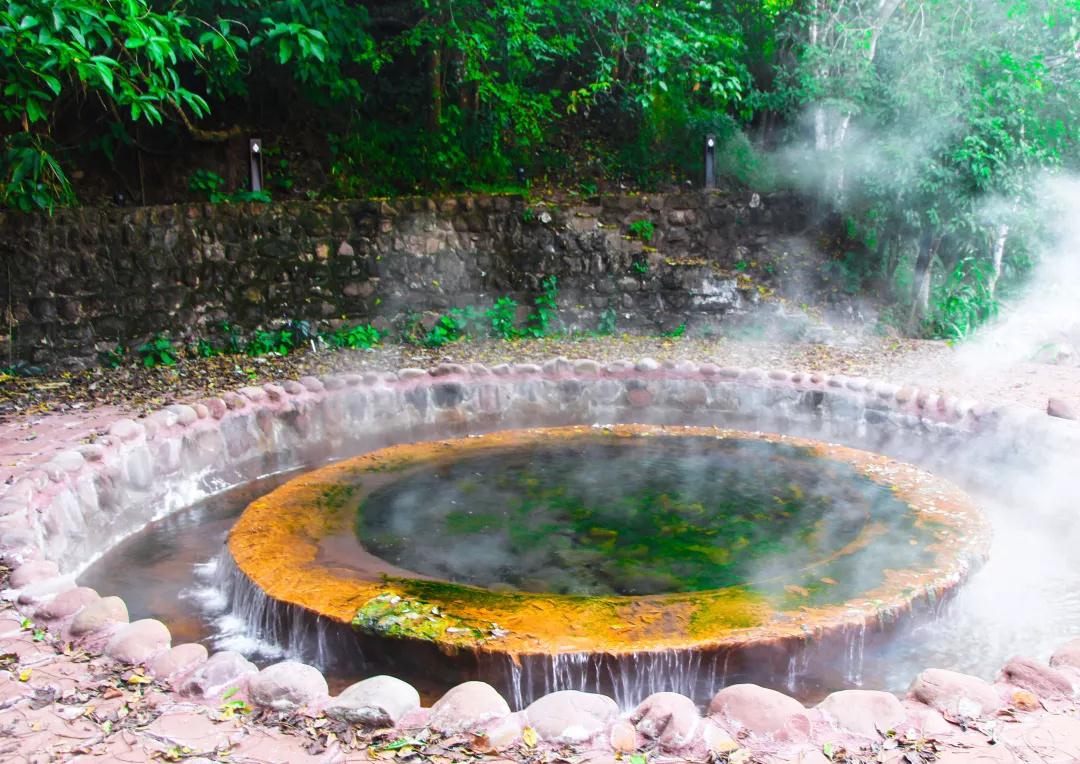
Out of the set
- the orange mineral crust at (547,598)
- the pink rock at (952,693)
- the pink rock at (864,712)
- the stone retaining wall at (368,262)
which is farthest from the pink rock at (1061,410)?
the pink rock at (864,712)

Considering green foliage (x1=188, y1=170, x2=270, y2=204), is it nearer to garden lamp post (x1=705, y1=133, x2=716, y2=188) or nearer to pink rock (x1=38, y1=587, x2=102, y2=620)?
Result: garden lamp post (x1=705, y1=133, x2=716, y2=188)

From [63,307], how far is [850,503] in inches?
209

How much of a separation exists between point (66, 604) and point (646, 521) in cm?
235

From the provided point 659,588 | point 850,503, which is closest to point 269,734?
point 659,588

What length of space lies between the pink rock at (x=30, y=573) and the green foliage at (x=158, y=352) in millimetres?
3693

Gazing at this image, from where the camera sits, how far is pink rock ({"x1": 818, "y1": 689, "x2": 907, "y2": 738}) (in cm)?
202

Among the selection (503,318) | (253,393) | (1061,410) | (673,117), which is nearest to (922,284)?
(673,117)

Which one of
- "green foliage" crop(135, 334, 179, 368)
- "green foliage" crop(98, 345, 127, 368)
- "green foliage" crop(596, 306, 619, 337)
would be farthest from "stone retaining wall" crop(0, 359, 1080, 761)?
"green foliage" crop(596, 306, 619, 337)

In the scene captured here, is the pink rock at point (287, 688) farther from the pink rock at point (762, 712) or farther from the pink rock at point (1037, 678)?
the pink rock at point (1037, 678)

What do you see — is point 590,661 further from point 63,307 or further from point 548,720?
point 63,307

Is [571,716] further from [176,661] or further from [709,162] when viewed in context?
[709,162]

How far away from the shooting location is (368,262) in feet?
24.0

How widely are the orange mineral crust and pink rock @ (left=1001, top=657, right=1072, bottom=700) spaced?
0.69 m

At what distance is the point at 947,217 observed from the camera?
795 cm
